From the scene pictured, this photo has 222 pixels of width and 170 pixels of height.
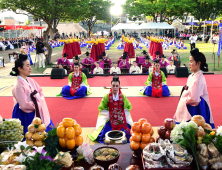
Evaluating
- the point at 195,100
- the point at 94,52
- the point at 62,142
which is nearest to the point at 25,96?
the point at 62,142

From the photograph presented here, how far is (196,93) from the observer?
3.83 meters

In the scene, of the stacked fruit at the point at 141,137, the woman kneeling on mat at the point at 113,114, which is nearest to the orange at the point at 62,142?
the stacked fruit at the point at 141,137

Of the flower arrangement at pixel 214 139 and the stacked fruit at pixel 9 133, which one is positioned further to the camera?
the stacked fruit at pixel 9 133

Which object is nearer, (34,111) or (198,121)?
(198,121)

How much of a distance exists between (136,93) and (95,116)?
2523mm

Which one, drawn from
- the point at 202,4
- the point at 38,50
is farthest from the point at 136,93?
the point at 202,4

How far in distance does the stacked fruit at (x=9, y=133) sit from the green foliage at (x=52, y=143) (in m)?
0.32

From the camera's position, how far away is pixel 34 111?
13.0 ft

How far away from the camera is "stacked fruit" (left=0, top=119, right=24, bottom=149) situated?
90.0 inches

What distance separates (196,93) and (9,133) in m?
2.90

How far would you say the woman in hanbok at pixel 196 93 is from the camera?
3.82m

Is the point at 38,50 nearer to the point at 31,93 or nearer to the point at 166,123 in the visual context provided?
the point at 31,93

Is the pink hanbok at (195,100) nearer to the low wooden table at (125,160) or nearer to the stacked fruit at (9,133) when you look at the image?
the low wooden table at (125,160)

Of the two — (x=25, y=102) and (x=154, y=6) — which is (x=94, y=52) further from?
(x=154, y=6)
